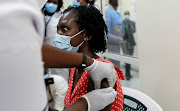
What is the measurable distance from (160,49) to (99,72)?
2.65ft

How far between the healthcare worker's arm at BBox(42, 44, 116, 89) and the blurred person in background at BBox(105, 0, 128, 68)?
189 cm

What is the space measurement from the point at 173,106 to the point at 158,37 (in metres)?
0.61

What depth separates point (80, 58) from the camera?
0.75m

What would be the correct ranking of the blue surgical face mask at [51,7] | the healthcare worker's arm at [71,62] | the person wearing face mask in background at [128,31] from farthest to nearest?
the person wearing face mask in background at [128,31] → the blue surgical face mask at [51,7] → the healthcare worker's arm at [71,62]

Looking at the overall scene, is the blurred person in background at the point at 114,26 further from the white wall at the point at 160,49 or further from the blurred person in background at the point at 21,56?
the blurred person in background at the point at 21,56

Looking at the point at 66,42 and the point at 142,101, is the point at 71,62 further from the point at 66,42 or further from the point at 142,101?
the point at 142,101

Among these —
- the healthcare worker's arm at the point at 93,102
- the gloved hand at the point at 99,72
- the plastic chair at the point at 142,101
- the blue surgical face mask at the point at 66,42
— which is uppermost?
the blue surgical face mask at the point at 66,42

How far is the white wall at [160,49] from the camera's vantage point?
4.38 feet

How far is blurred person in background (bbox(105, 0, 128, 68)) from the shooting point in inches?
109

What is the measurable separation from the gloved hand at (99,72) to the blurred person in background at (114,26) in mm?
1868

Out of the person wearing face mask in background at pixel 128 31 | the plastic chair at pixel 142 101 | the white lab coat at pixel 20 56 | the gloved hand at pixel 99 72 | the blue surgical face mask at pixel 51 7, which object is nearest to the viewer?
the white lab coat at pixel 20 56

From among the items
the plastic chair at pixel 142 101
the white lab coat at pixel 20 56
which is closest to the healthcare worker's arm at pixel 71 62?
the white lab coat at pixel 20 56

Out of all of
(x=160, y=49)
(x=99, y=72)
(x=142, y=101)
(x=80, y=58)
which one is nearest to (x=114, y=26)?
(x=160, y=49)

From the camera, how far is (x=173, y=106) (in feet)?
4.79
